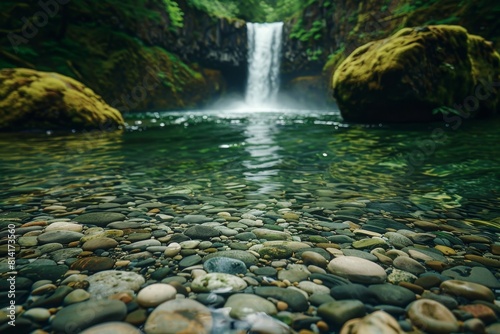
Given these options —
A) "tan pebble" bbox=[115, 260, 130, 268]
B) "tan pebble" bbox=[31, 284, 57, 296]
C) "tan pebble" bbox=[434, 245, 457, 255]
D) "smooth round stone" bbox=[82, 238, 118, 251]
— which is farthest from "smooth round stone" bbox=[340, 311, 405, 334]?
"smooth round stone" bbox=[82, 238, 118, 251]

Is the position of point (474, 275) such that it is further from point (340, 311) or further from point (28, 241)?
point (28, 241)

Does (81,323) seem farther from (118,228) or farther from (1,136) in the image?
(1,136)

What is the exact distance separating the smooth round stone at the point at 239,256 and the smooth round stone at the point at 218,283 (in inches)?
7.0

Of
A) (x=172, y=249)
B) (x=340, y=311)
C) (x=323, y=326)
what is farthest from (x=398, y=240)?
(x=172, y=249)

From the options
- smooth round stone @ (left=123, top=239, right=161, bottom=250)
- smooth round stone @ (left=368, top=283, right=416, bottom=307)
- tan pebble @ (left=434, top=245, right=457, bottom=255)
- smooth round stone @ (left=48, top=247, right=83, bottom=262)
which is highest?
smooth round stone @ (left=368, top=283, right=416, bottom=307)

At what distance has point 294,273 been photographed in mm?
1468

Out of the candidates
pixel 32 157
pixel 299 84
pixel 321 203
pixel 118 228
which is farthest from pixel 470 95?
pixel 299 84

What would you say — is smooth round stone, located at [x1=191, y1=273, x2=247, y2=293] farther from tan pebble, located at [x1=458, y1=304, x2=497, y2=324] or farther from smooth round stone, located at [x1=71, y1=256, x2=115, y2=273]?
tan pebble, located at [x1=458, y1=304, x2=497, y2=324]

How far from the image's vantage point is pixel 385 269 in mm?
1514

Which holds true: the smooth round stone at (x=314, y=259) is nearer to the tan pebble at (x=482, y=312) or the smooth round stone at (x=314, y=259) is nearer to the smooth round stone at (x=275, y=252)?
the smooth round stone at (x=275, y=252)

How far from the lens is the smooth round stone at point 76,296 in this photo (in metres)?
1.22

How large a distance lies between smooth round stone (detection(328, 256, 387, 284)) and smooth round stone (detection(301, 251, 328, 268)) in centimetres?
4

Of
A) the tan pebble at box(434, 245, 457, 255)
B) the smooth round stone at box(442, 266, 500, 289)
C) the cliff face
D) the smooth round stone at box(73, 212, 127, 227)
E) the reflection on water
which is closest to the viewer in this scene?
the smooth round stone at box(442, 266, 500, 289)

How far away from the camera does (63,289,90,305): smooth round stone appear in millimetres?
1218
